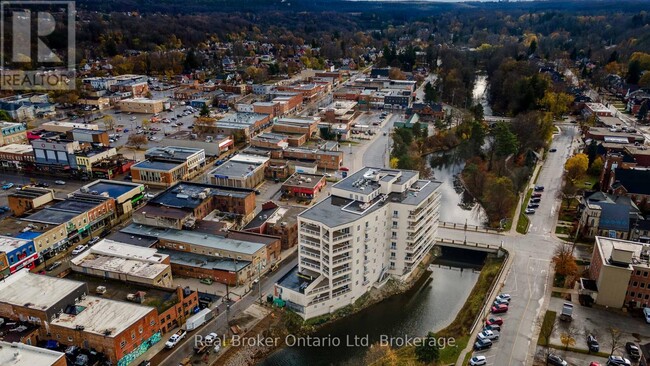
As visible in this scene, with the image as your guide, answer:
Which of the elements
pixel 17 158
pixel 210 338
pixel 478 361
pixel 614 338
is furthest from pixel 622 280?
pixel 17 158

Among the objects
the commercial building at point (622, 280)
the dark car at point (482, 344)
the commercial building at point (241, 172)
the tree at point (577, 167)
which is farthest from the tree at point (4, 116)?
the commercial building at point (622, 280)

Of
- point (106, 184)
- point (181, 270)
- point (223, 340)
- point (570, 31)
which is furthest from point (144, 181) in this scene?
point (570, 31)

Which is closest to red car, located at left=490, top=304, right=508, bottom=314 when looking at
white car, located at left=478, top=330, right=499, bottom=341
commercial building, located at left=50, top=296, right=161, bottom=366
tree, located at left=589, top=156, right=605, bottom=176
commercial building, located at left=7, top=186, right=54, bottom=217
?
white car, located at left=478, top=330, right=499, bottom=341

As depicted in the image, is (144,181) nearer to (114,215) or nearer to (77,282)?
(114,215)

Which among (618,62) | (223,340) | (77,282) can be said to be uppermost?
(618,62)

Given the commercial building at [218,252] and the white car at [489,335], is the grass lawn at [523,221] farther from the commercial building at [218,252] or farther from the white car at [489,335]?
the commercial building at [218,252]

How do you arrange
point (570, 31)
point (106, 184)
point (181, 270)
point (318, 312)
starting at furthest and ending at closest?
point (570, 31) < point (106, 184) < point (181, 270) < point (318, 312)
